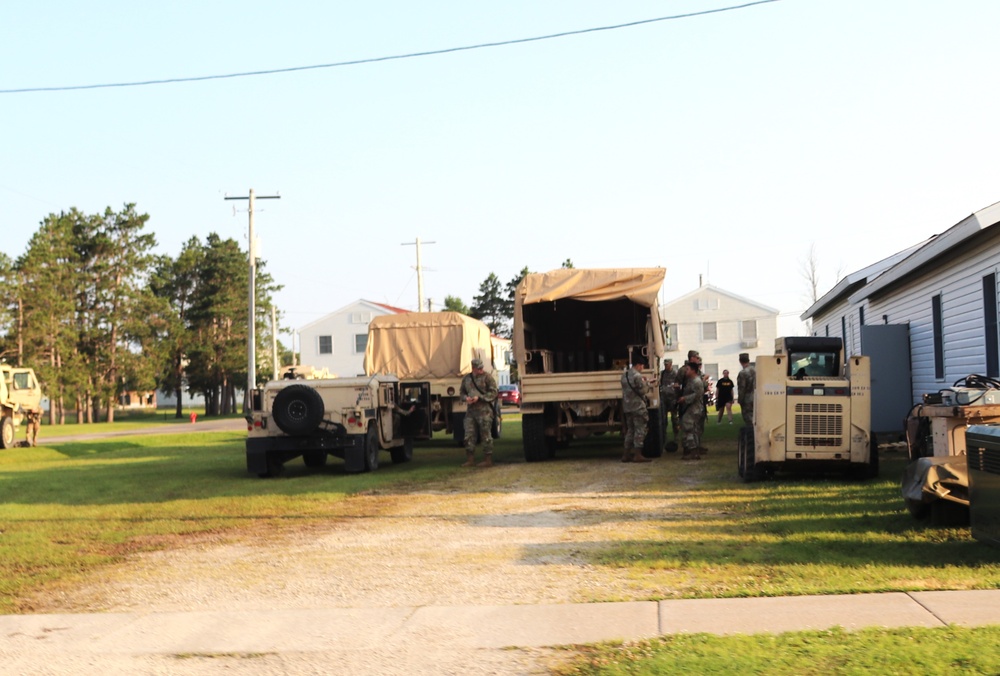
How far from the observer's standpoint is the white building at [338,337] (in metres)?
79.4

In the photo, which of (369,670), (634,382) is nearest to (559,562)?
(369,670)

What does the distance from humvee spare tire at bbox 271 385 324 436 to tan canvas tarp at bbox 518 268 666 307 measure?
14.2ft

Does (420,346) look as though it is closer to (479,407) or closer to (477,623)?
(479,407)

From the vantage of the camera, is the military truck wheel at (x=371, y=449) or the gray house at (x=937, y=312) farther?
the military truck wheel at (x=371, y=449)

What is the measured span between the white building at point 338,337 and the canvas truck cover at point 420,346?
52838 mm

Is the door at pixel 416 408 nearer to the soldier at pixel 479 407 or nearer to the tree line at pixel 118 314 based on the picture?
the soldier at pixel 479 407

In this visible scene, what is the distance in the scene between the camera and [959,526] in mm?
9734

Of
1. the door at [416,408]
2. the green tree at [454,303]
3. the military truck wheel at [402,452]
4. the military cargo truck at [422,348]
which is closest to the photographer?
the military truck wheel at [402,452]

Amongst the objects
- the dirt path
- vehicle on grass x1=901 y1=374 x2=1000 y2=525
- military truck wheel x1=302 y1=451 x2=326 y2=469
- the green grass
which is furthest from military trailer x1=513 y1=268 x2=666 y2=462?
the green grass

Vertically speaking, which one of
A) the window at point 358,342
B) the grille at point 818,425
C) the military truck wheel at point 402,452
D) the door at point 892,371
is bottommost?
the military truck wheel at point 402,452

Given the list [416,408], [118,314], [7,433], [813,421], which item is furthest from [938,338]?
[118,314]

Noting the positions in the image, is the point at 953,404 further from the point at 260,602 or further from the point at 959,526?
the point at 260,602

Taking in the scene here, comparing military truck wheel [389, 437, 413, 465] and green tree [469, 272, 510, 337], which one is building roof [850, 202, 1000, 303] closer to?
military truck wheel [389, 437, 413, 465]

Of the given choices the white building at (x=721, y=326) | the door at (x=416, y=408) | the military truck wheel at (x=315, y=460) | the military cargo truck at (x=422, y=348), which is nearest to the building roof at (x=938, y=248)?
the military cargo truck at (x=422, y=348)
